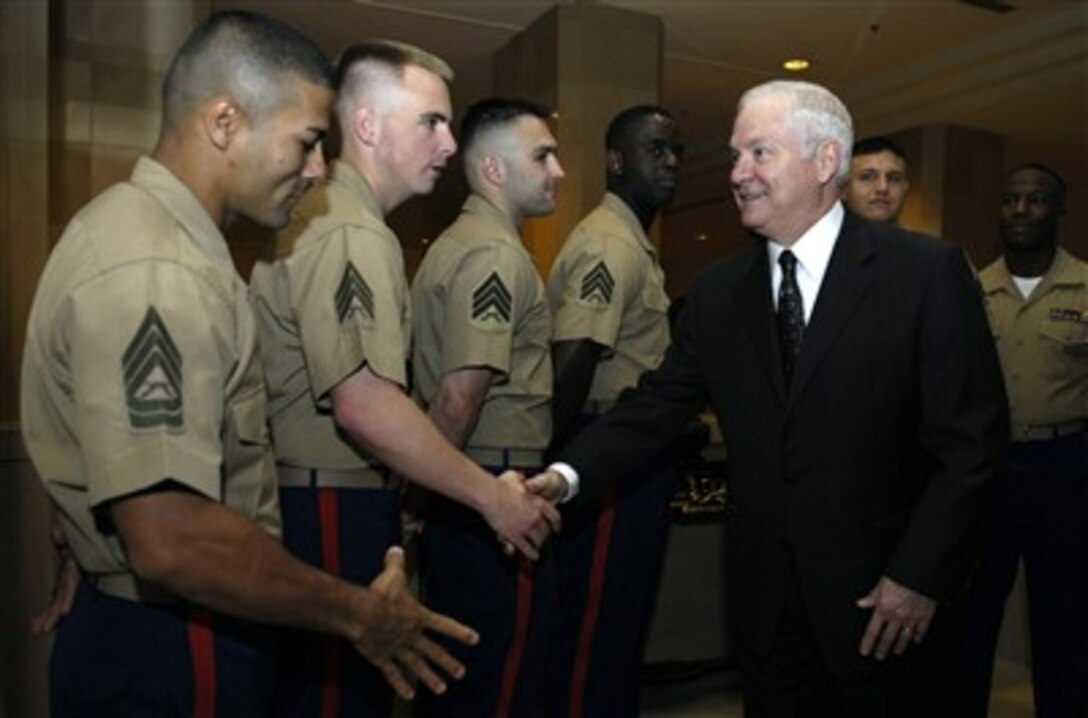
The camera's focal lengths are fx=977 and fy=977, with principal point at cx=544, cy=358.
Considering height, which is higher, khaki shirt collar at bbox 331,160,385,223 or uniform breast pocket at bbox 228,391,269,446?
khaki shirt collar at bbox 331,160,385,223

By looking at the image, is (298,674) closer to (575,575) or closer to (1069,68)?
(575,575)

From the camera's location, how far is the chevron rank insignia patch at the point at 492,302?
89.0 inches

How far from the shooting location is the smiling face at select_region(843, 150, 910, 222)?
319 centimetres

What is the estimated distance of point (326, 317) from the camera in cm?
171

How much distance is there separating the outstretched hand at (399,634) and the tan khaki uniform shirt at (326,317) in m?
0.47

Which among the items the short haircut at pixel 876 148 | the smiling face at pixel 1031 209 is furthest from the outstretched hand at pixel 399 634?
the smiling face at pixel 1031 209

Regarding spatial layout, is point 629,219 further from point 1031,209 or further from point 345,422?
point 345,422

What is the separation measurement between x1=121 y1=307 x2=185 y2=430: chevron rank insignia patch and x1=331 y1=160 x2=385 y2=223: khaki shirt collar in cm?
84

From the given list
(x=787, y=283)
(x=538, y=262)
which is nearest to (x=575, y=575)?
(x=787, y=283)

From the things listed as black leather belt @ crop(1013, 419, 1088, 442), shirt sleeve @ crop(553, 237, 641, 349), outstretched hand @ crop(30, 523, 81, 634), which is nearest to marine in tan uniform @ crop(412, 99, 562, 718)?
shirt sleeve @ crop(553, 237, 641, 349)

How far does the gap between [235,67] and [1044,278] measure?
2720 millimetres

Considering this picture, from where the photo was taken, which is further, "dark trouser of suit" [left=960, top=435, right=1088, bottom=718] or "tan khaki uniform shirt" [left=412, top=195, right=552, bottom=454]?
"dark trouser of suit" [left=960, top=435, right=1088, bottom=718]

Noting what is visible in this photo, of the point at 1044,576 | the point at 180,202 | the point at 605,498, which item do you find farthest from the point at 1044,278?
the point at 180,202

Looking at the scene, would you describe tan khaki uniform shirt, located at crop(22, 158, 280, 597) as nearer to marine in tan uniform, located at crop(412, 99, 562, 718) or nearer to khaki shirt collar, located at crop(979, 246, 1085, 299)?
marine in tan uniform, located at crop(412, 99, 562, 718)
